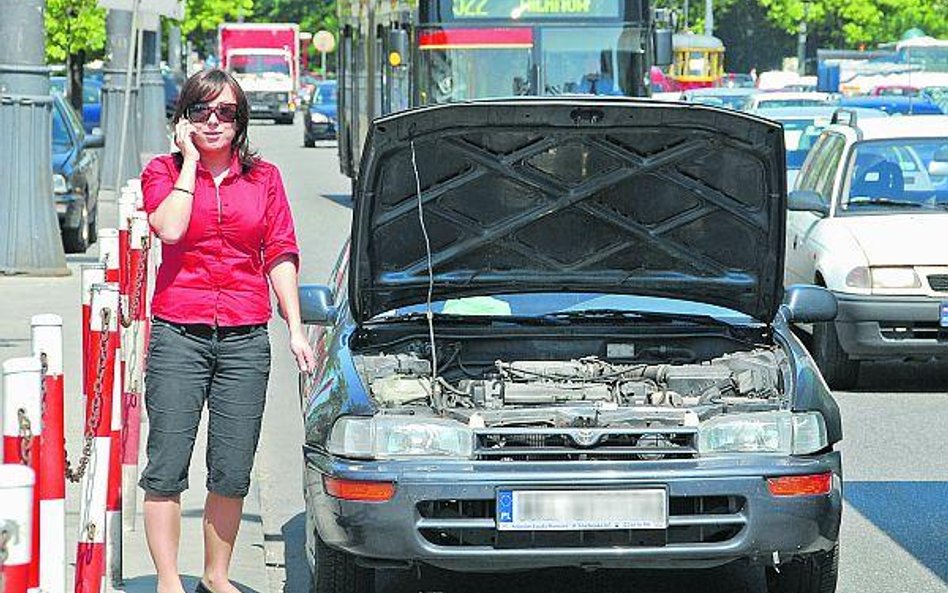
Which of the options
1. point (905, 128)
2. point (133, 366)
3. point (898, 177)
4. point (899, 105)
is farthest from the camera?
point (899, 105)

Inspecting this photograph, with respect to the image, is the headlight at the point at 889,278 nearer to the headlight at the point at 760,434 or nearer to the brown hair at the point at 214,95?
the headlight at the point at 760,434

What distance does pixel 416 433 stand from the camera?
6.93 metres

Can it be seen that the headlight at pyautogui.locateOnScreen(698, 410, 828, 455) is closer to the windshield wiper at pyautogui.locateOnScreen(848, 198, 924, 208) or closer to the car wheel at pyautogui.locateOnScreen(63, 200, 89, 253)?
the windshield wiper at pyautogui.locateOnScreen(848, 198, 924, 208)

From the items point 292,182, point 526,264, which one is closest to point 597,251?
point 526,264

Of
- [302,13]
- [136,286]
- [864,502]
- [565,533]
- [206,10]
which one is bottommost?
[864,502]

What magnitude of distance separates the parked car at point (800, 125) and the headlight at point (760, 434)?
46.6 feet

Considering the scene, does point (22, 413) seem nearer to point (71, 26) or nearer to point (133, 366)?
point (133, 366)

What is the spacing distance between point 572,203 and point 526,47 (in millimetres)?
14477

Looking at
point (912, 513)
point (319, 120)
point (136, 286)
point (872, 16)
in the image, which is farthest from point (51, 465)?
point (872, 16)

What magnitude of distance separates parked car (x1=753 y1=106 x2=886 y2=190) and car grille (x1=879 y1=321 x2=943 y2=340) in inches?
307

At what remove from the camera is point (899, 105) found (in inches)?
1233

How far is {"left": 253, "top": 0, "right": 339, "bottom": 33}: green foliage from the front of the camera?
405 feet

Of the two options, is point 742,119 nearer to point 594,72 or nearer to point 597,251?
point 597,251

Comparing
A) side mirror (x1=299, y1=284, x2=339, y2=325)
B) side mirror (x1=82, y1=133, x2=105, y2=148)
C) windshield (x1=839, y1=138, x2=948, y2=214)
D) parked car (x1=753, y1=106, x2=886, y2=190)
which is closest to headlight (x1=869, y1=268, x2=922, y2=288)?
windshield (x1=839, y1=138, x2=948, y2=214)
